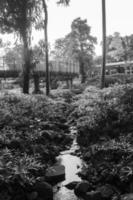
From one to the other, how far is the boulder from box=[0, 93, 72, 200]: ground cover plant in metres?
0.13

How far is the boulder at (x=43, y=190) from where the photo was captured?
512cm

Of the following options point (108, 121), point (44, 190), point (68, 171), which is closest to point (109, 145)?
point (68, 171)

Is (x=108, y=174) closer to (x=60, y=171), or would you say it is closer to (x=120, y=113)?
(x=60, y=171)

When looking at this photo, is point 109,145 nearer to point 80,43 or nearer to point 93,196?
point 93,196

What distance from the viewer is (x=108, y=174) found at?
5594 mm

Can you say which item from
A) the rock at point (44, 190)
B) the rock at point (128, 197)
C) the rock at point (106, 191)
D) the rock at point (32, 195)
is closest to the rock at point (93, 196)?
the rock at point (106, 191)

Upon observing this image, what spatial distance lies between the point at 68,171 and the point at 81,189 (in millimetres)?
1162

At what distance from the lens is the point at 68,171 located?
6.43m

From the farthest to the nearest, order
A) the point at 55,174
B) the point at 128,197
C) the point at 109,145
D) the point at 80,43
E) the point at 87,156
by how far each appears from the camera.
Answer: the point at 80,43 < the point at 87,156 < the point at 109,145 < the point at 55,174 < the point at 128,197

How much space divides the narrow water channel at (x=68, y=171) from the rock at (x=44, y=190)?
15 centimetres

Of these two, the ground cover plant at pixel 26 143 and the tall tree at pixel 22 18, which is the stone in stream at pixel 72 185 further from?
the tall tree at pixel 22 18

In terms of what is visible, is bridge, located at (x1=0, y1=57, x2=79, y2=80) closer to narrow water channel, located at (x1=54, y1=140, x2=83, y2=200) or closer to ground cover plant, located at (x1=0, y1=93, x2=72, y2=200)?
ground cover plant, located at (x1=0, y1=93, x2=72, y2=200)

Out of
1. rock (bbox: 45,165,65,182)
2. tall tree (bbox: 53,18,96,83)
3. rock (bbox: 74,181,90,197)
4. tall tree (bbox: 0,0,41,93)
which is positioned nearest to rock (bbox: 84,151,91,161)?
rock (bbox: 45,165,65,182)

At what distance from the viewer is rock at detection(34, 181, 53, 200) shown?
5.13 m
